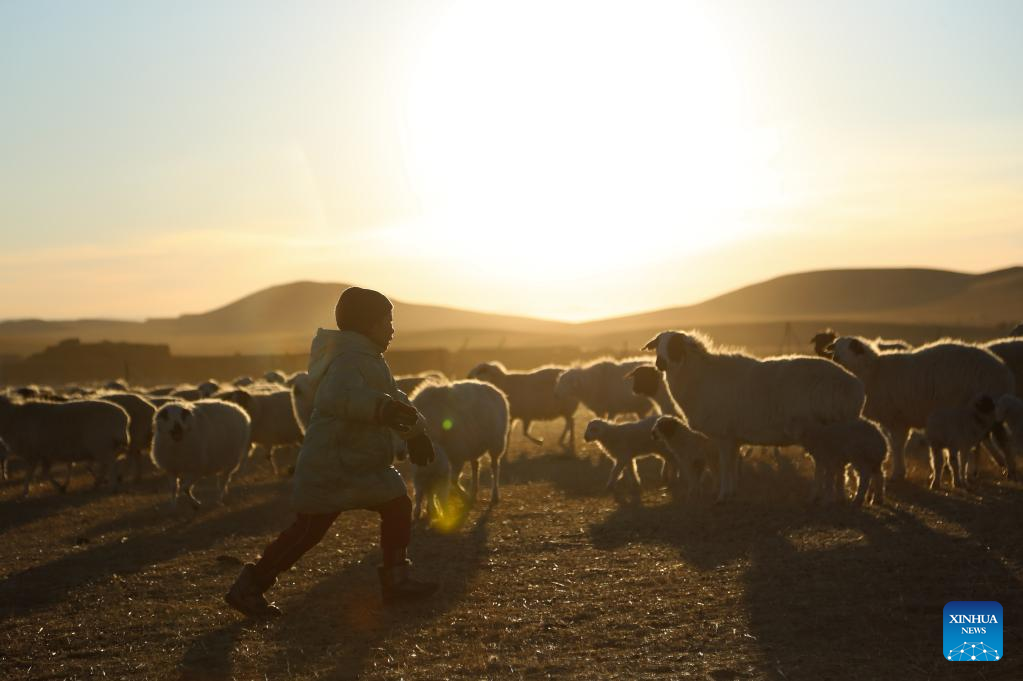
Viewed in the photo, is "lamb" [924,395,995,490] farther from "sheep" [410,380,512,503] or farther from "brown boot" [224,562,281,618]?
"brown boot" [224,562,281,618]

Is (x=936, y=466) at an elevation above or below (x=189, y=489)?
above

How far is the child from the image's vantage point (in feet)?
21.7

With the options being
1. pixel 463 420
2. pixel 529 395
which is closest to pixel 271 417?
pixel 529 395

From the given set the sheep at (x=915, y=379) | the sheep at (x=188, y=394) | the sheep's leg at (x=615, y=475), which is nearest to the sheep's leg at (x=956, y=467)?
the sheep at (x=915, y=379)

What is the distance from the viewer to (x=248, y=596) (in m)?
6.86

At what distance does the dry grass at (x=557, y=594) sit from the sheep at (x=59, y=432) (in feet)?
9.92

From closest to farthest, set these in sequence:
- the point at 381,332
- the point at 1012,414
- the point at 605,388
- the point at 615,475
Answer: the point at 381,332, the point at 1012,414, the point at 615,475, the point at 605,388

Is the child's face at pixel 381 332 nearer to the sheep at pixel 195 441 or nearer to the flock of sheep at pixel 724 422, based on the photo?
the flock of sheep at pixel 724 422

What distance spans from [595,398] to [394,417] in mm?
12950

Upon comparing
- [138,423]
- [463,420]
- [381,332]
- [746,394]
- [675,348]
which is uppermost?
[381,332]

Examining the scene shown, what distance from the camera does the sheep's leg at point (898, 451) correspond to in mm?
12344

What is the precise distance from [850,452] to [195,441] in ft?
27.8

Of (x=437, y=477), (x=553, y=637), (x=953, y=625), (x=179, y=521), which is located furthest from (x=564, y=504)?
(x=953, y=625)

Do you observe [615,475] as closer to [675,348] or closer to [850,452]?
[675,348]
